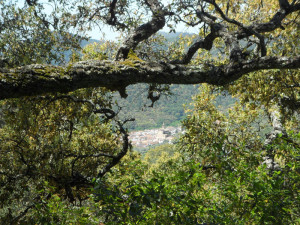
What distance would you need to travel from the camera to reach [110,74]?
378cm

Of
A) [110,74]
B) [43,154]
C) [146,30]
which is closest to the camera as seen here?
[110,74]

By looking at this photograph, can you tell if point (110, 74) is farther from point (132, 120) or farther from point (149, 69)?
point (132, 120)

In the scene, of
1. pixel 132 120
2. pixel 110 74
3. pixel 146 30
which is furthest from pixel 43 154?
pixel 146 30

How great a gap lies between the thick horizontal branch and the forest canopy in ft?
0.05

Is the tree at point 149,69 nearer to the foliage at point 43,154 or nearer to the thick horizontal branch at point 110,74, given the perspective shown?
the thick horizontal branch at point 110,74

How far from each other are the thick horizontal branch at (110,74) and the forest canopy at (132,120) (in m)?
0.02

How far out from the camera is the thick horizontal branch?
316cm

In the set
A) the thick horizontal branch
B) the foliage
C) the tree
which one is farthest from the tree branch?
the foliage

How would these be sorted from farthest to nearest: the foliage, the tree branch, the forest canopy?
1. the foliage
2. the tree branch
3. the forest canopy

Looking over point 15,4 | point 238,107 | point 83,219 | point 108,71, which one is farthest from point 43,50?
point 238,107

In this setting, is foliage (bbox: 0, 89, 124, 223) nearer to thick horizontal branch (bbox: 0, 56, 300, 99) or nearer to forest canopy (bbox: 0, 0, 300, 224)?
forest canopy (bbox: 0, 0, 300, 224)

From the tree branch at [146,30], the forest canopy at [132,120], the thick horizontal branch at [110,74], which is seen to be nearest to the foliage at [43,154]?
the forest canopy at [132,120]

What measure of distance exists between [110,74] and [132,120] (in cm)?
207

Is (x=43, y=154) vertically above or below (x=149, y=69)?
below
